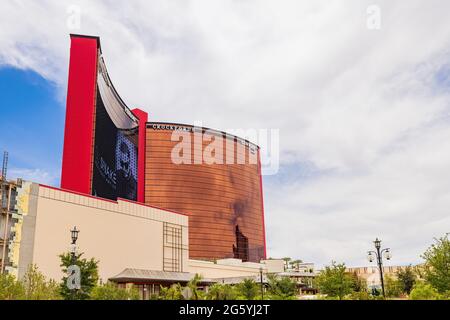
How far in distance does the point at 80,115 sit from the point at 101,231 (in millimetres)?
20234

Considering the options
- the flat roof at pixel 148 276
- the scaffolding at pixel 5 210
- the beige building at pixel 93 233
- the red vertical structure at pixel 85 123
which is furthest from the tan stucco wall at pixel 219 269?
the scaffolding at pixel 5 210

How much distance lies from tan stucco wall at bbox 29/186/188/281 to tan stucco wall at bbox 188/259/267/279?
17740 mm

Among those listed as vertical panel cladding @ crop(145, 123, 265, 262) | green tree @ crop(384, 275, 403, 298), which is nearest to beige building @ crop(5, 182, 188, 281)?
green tree @ crop(384, 275, 403, 298)

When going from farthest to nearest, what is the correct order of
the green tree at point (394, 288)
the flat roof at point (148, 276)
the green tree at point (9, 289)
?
1. the green tree at point (394, 288)
2. the flat roof at point (148, 276)
3. the green tree at point (9, 289)

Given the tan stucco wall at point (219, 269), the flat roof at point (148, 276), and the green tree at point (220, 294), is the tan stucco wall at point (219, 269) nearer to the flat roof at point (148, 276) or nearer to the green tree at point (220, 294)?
the flat roof at point (148, 276)

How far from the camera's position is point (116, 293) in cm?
3497

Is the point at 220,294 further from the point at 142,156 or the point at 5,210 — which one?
the point at 142,156

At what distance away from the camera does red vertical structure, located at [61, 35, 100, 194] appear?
224ft

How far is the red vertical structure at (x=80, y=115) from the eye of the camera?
224 feet

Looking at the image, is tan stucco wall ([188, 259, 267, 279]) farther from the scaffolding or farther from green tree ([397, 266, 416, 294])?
the scaffolding

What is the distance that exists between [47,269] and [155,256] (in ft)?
71.6

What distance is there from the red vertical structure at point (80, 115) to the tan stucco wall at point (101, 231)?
811 cm

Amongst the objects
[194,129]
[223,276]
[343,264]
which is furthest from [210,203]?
[343,264]
